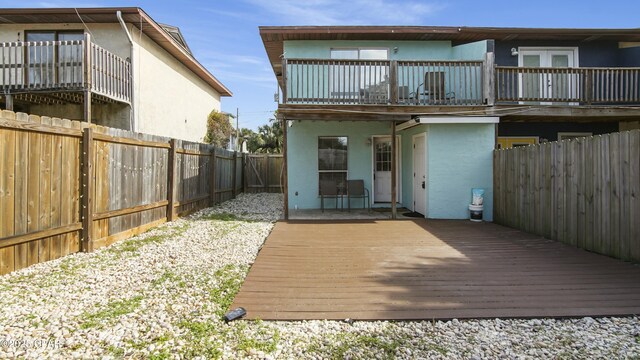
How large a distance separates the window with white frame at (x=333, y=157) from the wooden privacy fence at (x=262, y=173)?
7.14 meters

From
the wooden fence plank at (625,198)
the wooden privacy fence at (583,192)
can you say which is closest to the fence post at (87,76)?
the wooden privacy fence at (583,192)

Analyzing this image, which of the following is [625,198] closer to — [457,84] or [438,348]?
[438,348]

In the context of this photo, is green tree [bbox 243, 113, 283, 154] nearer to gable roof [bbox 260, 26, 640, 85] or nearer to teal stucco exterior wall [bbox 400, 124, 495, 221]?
gable roof [bbox 260, 26, 640, 85]

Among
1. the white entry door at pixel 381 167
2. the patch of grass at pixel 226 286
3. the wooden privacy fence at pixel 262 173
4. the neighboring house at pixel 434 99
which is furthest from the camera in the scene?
the wooden privacy fence at pixel 262 173

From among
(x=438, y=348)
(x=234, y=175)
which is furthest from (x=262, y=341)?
(x=234, y=175)

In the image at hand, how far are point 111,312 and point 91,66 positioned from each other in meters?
8.89

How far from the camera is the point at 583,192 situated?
6102 millimetres

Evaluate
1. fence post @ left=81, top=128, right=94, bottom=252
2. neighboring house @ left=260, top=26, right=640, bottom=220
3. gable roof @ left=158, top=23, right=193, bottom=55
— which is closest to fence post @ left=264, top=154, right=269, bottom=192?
gable roof @ left=158, top=23, right=193, bottom=55

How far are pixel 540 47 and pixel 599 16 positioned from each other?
5.11 m

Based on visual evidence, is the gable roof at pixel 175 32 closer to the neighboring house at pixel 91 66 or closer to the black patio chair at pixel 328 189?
the neighboring house at pixel 91 66

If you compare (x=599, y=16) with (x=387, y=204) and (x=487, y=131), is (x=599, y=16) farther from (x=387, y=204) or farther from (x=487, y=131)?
(x=387, y=204)

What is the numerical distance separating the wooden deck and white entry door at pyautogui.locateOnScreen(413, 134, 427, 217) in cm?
283

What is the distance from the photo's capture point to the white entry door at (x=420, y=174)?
977 centimetres

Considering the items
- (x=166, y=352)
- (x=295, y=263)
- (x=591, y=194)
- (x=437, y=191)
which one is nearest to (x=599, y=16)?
(x=437, y=191)
